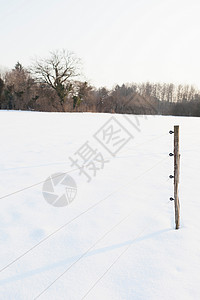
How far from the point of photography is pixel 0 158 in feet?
16.5

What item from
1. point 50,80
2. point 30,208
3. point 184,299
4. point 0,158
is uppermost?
point 50,80

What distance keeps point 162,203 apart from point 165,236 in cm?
86

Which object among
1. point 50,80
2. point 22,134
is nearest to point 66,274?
point 22,134

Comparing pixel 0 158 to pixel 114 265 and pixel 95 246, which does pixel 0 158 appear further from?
pixel 114 265

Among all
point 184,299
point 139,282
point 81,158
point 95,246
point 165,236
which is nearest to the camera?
point 184,299

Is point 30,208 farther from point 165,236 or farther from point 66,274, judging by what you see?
point 165,236

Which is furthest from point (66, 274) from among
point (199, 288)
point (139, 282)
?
point (199, 288)

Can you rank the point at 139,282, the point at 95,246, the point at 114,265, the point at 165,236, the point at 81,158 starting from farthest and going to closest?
1. the point at 81,158
2. the point at 165,236
3. the point at 95,246
4. the point at 114,265
5. the point at 139,282

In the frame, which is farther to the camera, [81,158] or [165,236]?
[81,158]

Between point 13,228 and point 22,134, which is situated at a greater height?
point 22,134

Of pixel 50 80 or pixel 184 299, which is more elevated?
pixel 50 80

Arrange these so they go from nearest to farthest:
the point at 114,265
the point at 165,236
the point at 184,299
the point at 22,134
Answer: the point at 184,299
the point at 114,265
the point at 165,236
the point at 22,134

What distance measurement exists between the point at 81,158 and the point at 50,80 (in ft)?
67.2

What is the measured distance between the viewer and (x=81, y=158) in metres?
5.68
